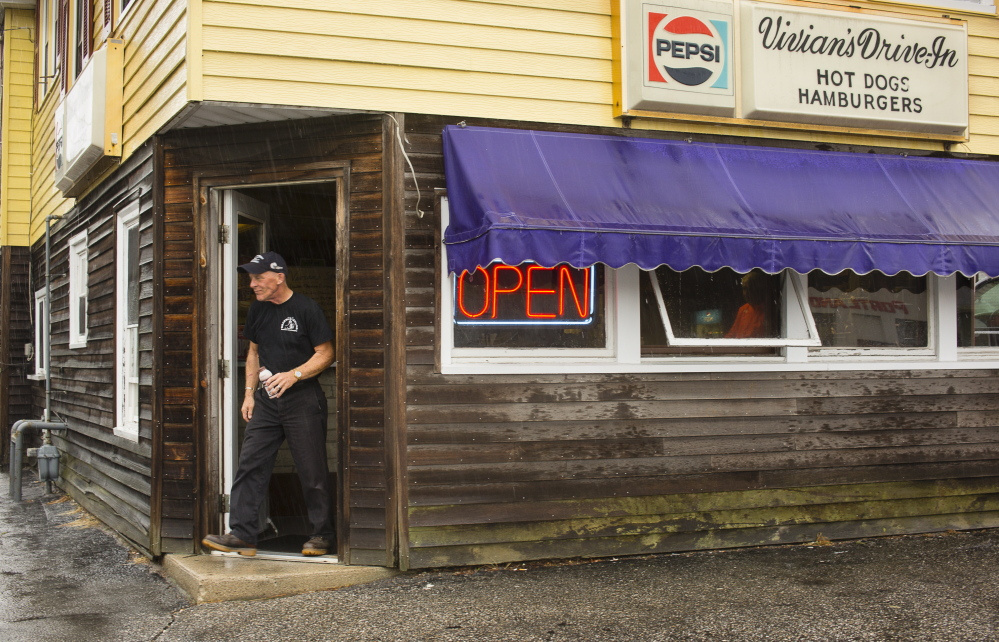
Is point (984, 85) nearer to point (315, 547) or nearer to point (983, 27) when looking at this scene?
point (983, 27)

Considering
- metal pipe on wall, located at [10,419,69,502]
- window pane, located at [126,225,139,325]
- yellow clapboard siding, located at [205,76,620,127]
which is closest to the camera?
yellow clapboard siding, located at [205,76,620,127]

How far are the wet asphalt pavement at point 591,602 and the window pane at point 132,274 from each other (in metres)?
1.97

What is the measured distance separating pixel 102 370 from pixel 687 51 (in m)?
5.62

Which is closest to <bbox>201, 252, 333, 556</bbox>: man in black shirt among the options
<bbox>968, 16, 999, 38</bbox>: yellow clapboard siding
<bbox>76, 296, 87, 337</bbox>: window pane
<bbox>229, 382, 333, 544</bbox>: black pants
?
<bbox>229, 382, 333, 544</bbox>: black pants

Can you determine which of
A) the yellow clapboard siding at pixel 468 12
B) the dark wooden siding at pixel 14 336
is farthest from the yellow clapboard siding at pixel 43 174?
the yellow clapboard siding at pixel 468 12

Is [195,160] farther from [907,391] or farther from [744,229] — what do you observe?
[907,391]

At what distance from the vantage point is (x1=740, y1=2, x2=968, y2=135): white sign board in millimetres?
6309

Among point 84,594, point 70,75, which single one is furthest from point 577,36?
point 70,75

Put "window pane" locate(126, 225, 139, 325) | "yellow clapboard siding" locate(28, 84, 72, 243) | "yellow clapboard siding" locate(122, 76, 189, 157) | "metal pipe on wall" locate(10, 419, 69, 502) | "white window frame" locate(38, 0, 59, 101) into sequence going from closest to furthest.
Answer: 1. "yellow clapboard siding" locate(122, 76, 189, 157)
2. "window pane" locate(126, 225, 139, 325)
3. "metal pipe on wall" locate(10, 419, 69, 502)
4. "yellow clapboard siding" locate(28, 84, 72, 243)
5. "white window frame" locate(38, 0, 59, 101)

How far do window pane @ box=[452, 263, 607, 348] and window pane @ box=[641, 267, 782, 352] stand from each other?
1.21 feet

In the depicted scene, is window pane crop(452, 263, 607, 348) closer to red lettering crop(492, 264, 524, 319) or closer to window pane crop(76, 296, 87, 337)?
red lettering crop(492, 264, 524, 319)

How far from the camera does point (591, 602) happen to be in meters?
4.88

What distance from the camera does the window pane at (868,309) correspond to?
258 inches

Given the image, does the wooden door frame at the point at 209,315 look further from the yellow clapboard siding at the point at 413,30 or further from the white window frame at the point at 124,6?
the white window frame at the point at 124,6
